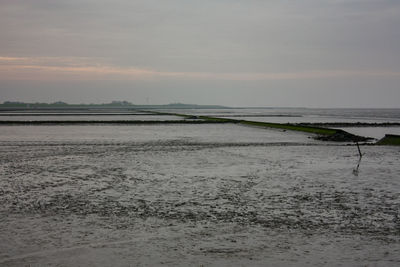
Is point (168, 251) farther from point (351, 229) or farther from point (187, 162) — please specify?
point (187, 162)

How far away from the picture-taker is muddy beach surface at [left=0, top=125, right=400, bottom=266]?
9.07m

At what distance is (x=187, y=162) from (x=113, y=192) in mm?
9426

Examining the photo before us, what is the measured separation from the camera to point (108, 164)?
2359 cm

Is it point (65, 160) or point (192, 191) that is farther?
point (65, 160)

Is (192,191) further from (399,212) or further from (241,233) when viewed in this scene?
(399,212)

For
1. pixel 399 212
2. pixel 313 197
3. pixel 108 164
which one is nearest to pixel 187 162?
pixel 108 164

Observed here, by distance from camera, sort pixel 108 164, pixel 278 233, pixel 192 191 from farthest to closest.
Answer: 1. pixel 108 164
2. pixel 192 191
3. pixel 278 233

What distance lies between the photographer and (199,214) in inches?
489

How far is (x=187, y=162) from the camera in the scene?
24.8 m

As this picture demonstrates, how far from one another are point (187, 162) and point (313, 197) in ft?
35.9

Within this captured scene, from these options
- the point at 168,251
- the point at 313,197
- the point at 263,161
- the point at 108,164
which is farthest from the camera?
the point at 263,161

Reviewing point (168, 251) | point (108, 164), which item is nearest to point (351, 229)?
point (168, 251)

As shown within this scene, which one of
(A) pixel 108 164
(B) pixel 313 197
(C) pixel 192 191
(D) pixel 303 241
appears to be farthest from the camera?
(A) pixel 108 164

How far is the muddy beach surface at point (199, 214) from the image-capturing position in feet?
29.8
